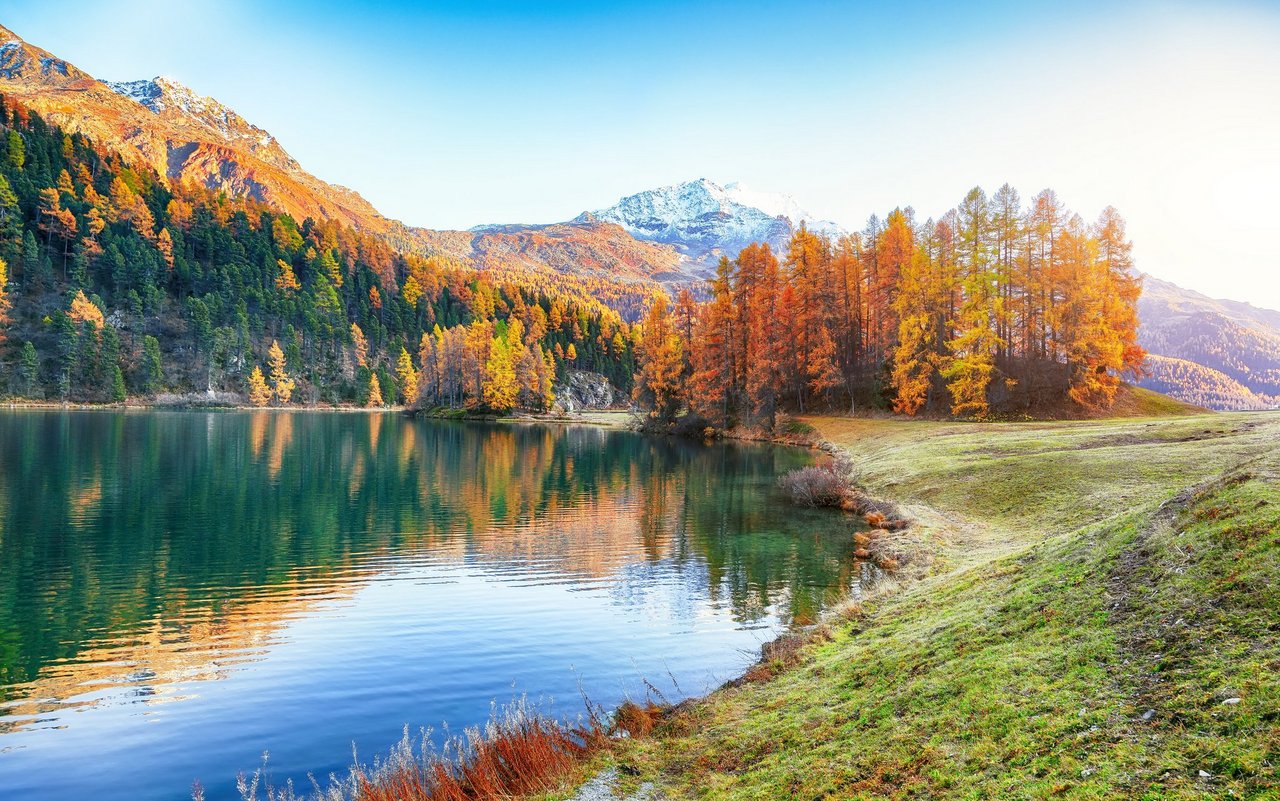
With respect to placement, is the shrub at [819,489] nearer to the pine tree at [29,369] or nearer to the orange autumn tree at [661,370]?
the orange autumn tree at [661,370]

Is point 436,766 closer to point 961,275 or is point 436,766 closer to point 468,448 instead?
point 468,448

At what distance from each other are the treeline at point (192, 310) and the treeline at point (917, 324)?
60079mm

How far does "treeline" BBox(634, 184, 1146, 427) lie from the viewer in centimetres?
6097

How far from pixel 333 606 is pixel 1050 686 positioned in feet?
59.2

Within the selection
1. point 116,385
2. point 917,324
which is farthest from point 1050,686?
point 116,385

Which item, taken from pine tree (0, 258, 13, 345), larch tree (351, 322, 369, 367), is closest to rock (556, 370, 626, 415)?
larch tree (351, 322, 369, 367)

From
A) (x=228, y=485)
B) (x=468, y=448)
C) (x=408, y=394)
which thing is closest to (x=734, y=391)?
(x=468, y=448)

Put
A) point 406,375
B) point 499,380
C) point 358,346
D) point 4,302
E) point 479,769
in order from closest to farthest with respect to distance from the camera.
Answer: point 479,769 < point 4,302 < point 499,380 < point 406,375 < point 358,346

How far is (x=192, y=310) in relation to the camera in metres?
145

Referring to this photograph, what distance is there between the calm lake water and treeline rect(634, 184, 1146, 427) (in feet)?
108

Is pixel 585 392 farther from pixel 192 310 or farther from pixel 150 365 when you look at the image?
pixel 150 365

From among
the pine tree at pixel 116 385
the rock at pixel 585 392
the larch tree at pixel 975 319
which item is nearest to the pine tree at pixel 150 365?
the pine tree at pixel 116 385

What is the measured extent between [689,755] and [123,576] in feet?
66.9

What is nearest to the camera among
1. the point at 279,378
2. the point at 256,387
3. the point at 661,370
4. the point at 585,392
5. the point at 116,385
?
the point at 661,370
